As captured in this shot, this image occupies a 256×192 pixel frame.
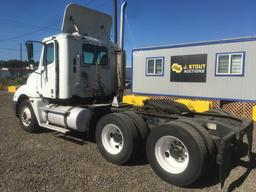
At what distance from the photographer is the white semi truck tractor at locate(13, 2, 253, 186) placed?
400 centimetres

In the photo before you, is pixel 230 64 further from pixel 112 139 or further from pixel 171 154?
pixel 171 154

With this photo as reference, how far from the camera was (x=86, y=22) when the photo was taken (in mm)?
7066

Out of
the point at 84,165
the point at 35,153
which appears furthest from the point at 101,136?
the point at 35,153

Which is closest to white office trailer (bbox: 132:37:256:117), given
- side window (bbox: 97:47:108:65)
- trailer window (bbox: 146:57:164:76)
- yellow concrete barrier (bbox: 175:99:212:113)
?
trailer window (bbox: 146:57:164:76)

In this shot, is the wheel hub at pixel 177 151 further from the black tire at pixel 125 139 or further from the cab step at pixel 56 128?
the cab step at pixel 56 128

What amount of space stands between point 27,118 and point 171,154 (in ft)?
16.0

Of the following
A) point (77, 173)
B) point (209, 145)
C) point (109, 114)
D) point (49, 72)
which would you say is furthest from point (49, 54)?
point (209, 145)

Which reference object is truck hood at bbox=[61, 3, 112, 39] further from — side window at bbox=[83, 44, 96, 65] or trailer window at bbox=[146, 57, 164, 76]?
trailer window at bbox=[146, 57, 164, 76]

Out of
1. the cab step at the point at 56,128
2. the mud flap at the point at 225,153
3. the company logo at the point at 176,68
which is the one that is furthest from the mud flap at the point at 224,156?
the company logo at the point at 176,68

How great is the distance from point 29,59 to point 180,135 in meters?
4.99

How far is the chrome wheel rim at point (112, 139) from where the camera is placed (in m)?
5.19

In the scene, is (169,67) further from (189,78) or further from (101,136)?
(101,136)

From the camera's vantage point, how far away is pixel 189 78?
1364 cm

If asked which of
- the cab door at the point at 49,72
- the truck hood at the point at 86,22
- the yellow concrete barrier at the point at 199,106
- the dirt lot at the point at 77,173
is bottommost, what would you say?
the dirt lot at the point at 77,173
